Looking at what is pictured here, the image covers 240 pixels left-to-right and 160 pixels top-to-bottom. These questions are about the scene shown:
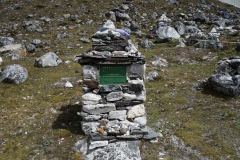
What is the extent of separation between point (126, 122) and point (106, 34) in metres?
4.07

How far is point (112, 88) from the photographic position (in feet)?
36.4

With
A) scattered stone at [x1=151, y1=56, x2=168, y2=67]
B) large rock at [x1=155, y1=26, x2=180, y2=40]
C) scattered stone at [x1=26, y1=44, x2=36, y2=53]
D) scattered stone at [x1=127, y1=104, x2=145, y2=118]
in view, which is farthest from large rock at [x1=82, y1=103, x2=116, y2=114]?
large rock at [x1=155, y1=26, x2=180, y2=40]

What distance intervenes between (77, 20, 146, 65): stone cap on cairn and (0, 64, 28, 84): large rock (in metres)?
11.5

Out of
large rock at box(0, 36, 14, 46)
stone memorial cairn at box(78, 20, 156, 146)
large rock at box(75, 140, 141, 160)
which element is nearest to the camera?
large rock at box(75, 140, 141, 160)

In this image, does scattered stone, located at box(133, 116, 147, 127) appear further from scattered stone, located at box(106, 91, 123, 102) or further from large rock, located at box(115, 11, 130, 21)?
large rock, located at box(115, 11, 130, 21)

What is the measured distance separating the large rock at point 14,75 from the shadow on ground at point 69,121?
7112mm

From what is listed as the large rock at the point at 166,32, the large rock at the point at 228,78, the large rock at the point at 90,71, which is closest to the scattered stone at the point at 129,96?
the large rock at the point at 90,71

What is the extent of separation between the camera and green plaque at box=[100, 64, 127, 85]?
432 inches

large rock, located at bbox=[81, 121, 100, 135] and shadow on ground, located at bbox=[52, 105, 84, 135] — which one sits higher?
large rock, located at bbox=[81, 121, 100, 135]

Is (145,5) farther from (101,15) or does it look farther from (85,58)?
(85,58)

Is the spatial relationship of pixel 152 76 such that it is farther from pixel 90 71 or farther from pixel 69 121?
pixel 90 71

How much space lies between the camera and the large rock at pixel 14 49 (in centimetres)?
2919

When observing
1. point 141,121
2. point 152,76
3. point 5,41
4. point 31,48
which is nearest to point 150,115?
point 141,121

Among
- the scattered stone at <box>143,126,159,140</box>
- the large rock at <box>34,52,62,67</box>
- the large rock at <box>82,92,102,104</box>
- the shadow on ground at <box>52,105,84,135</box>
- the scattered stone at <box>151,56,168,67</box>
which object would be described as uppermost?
the large rock at <box>82,92,102,104</box>
